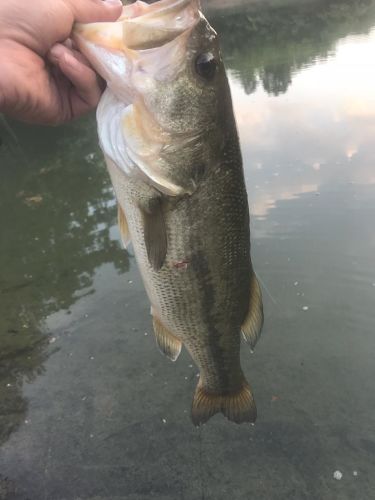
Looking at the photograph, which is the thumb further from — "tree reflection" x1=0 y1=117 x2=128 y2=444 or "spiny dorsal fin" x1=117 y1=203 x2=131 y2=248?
"tree reflection" x1=0 y1=117 x2=128 y2=444

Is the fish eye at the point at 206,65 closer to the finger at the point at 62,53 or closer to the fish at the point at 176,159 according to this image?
the fish at the point at 176,159

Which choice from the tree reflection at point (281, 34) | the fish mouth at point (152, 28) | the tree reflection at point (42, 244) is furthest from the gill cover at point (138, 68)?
the tree reflection at point (281, 34)

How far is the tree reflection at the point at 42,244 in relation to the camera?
493cm

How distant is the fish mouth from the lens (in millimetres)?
1464

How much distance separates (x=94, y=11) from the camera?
168cm

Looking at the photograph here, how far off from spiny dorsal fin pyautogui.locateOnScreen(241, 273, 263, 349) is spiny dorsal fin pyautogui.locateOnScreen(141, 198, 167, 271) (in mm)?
549

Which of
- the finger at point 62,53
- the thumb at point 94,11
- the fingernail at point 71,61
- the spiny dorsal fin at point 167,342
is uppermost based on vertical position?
the thumb at point 94,11

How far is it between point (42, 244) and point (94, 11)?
6.11 m

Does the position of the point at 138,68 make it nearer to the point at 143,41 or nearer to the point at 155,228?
the point at 143,41

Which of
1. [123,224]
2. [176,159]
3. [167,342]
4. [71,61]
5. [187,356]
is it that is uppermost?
[71,61]

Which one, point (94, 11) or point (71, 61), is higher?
point (94, 11)

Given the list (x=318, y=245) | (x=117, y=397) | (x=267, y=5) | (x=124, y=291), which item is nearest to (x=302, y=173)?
(x=318, y=245)

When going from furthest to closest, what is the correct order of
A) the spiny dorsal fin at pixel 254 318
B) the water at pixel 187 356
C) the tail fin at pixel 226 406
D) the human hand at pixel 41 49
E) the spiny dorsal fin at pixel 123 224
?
1. the water at pixel 187 356
2. the tail fin at pixel 226 406
3. the spiny dorsal fin at pixel 254 318
4. the spiny dorsal fin at pixel 123 224
5. the human hand at pixel 41 49

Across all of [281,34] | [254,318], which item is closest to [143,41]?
[254,318]
